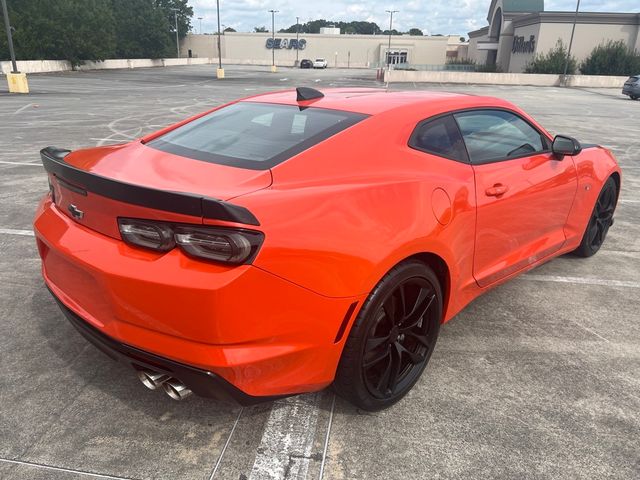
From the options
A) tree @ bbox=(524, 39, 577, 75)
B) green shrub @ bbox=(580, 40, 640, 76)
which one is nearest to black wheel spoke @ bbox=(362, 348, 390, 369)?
tree @ bbox=(524, 39, 577, 75)

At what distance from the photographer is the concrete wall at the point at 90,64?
130 ft

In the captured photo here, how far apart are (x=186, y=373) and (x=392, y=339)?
3.29 feet

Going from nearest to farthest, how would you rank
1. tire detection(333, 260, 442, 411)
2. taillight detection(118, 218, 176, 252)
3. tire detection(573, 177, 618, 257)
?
taillight detection(118, 218, 176, 252)
tire detection(333, 260, 442, 411)
tire detection(573, 177, 618, 257)

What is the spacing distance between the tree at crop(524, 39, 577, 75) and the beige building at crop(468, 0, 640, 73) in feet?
2.70

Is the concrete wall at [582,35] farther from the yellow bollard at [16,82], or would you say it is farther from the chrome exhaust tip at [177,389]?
the chrome exhaust tip at [177,389]

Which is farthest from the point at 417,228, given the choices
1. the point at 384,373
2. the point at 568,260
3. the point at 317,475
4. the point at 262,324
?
the point at 568,260

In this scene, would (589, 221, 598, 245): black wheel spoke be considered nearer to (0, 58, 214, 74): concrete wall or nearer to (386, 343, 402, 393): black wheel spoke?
(386, 343, 402, 393): black wheel spoke

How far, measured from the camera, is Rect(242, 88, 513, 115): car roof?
9.41ft

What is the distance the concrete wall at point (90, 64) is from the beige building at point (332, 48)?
17.3 m

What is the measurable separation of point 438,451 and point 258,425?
2.71 ft

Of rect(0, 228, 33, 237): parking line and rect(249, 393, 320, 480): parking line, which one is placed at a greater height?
rect(249, 393, 320, 480): parking line

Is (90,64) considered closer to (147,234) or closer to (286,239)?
(147,234)

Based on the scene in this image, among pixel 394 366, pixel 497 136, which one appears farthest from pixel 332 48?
pixel 394 366

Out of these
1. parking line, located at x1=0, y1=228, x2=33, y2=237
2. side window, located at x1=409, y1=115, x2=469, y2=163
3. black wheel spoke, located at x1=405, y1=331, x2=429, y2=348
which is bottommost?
parking line, located at x1=0, y1=228, x2=33, y2=237
